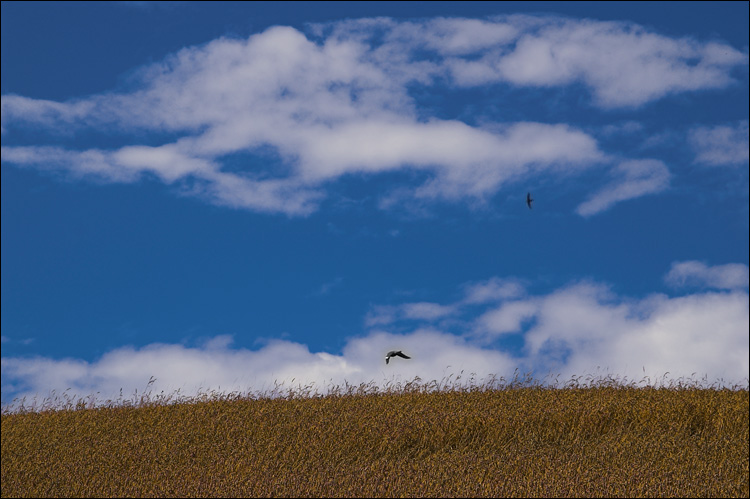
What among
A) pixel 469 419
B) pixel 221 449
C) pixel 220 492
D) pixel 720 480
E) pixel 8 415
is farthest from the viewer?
pixel 8 415

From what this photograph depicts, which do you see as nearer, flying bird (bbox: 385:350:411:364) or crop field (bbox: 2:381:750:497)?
crop field (bbox: 2:381:750:497)

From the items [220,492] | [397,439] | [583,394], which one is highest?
[583,394]

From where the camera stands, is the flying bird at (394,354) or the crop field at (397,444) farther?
the flying bird at (394,354)

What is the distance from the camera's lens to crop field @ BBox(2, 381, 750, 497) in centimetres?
590

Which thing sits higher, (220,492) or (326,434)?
(326,434)

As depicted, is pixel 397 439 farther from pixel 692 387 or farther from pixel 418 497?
pixel 692 387

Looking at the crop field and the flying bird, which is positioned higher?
the flying bird

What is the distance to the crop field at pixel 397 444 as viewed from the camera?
232 inches

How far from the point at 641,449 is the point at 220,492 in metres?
4.22

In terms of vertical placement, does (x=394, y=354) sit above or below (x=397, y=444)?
above

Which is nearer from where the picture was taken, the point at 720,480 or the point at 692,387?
the point at 720,480

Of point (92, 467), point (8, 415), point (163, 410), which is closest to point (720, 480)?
point (92, 467)

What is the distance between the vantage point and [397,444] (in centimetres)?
753

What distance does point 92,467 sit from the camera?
700cm
